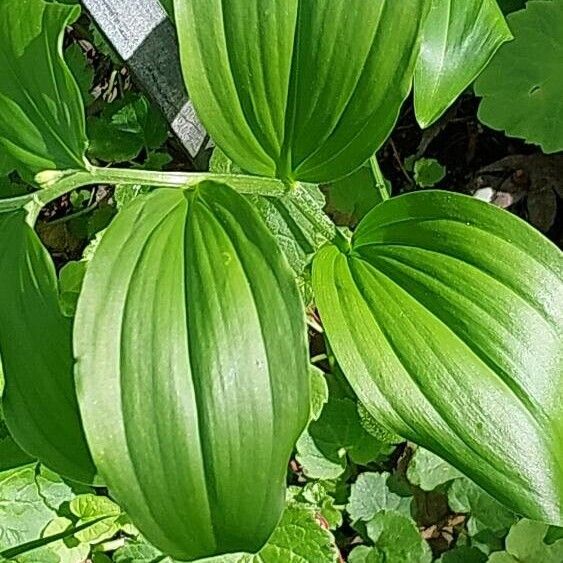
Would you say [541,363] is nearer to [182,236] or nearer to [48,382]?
[182,236]

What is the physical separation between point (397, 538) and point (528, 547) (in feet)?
0.51

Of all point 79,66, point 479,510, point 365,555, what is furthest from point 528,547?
point 79,66

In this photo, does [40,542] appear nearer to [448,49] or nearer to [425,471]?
[425,471]

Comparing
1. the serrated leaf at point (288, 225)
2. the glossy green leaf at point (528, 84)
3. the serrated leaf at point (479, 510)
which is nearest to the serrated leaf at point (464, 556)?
the serrated leaf at point (479, 510)

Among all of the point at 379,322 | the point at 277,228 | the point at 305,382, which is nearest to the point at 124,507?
the point at 305,382

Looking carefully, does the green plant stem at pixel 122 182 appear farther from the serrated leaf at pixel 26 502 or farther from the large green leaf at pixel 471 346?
the serrated leaf at pixel 26 502

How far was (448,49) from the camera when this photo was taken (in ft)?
3.29

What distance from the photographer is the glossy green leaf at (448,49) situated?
39.2 inches

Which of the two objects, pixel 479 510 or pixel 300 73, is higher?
pixel 300 73

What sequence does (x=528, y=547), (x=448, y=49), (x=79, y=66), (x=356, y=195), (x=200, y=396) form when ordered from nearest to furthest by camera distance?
1. (x=200, y=396)
2. (x=448, y=49)
3. (x=528, y=547)
4. (x=356, y=195)
5. (x=79, y=66)

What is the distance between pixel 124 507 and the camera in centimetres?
73

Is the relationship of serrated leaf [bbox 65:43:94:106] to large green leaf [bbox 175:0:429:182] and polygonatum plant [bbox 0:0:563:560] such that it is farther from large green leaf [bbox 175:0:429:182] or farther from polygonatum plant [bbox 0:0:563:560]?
large green leaf [bbox 175:0:429:182]

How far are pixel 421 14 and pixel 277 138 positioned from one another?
17 cm

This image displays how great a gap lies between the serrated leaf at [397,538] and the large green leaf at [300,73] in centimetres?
52
